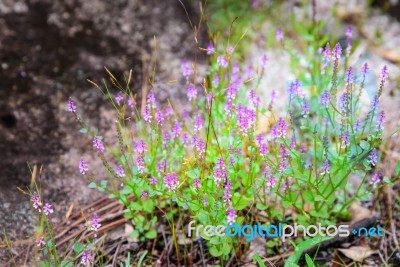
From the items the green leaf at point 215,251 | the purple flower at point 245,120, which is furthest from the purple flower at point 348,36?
the green leaf at point 215,251

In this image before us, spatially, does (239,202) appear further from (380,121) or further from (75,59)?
(75,59)

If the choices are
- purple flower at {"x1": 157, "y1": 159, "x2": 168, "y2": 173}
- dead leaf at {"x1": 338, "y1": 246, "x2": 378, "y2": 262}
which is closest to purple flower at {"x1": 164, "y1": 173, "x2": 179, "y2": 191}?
purple flower at {"x1": 157, "y1": 159, "x2": 168, "y2": 173}

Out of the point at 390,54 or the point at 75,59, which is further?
the point at 390,54

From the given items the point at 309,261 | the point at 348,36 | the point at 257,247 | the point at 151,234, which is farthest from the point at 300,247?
the point at 348,36

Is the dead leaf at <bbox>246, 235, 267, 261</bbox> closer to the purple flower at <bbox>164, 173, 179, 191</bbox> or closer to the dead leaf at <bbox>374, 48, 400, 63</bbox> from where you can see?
the purple flower at <bbox>164, 173, 179, 191</bbox>

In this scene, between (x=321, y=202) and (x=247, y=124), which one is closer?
(x=247, y=124)

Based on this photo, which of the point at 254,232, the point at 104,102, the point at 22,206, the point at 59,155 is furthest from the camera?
the point at 104,102

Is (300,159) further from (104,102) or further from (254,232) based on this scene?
(104,102)

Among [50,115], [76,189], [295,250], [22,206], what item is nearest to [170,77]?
[50,115]
